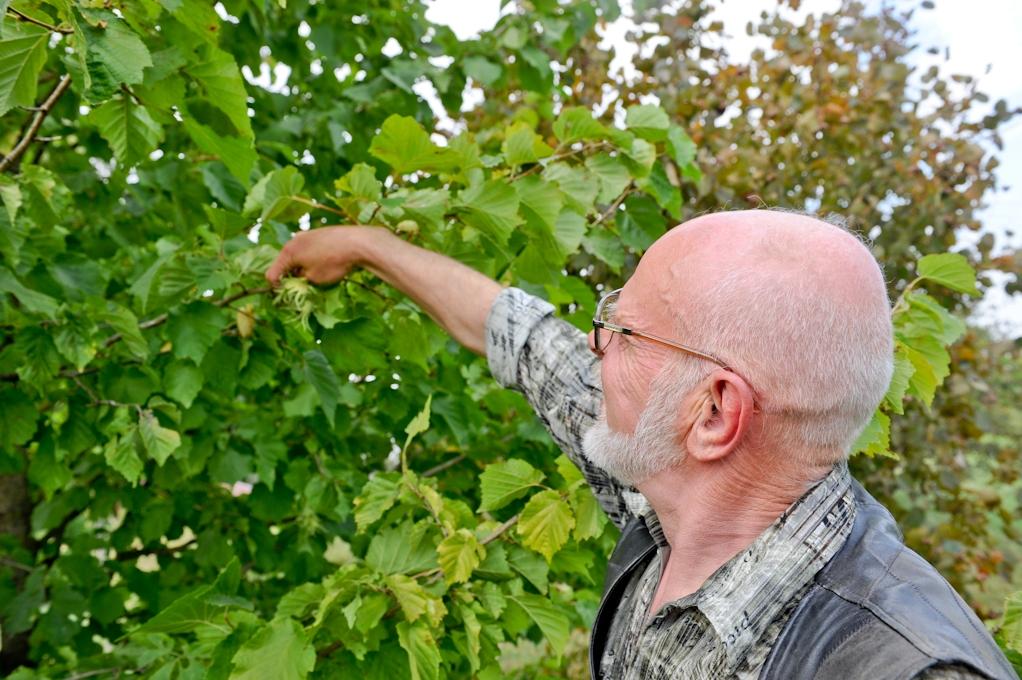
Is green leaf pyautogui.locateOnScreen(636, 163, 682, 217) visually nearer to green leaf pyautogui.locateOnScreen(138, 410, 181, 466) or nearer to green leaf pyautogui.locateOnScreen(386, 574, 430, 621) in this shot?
green leaf pyautogui.locateOnScreen(386, 574, 430, 621)

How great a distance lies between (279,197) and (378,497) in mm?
667

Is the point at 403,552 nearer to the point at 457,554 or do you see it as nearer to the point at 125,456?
the point at 457,554

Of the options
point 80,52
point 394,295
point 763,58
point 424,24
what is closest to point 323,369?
point 394,295

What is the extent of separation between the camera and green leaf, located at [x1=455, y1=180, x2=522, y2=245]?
1729mm

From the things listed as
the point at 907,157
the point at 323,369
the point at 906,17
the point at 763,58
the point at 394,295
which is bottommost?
the point at 323,369

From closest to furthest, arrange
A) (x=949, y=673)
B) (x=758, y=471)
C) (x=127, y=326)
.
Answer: (x=949, y=673) < (x=758, y=471) < (x=127, y=326)

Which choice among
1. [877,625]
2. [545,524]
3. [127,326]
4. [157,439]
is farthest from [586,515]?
[127,326]

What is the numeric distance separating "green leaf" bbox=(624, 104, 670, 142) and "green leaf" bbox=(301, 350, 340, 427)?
36.9 inches

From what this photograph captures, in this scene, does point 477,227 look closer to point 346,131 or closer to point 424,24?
point 346,131

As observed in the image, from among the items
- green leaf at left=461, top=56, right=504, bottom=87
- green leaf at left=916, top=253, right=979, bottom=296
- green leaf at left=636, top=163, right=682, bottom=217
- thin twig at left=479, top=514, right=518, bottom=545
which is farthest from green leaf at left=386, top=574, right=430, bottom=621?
green leaf at left=461, top=56, right=504, bottom=87

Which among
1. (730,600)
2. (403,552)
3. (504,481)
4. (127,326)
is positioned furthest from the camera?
(127,326)

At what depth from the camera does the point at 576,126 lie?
6.28 feet

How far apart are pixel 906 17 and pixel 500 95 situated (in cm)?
204

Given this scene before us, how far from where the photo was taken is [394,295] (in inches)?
79.7
